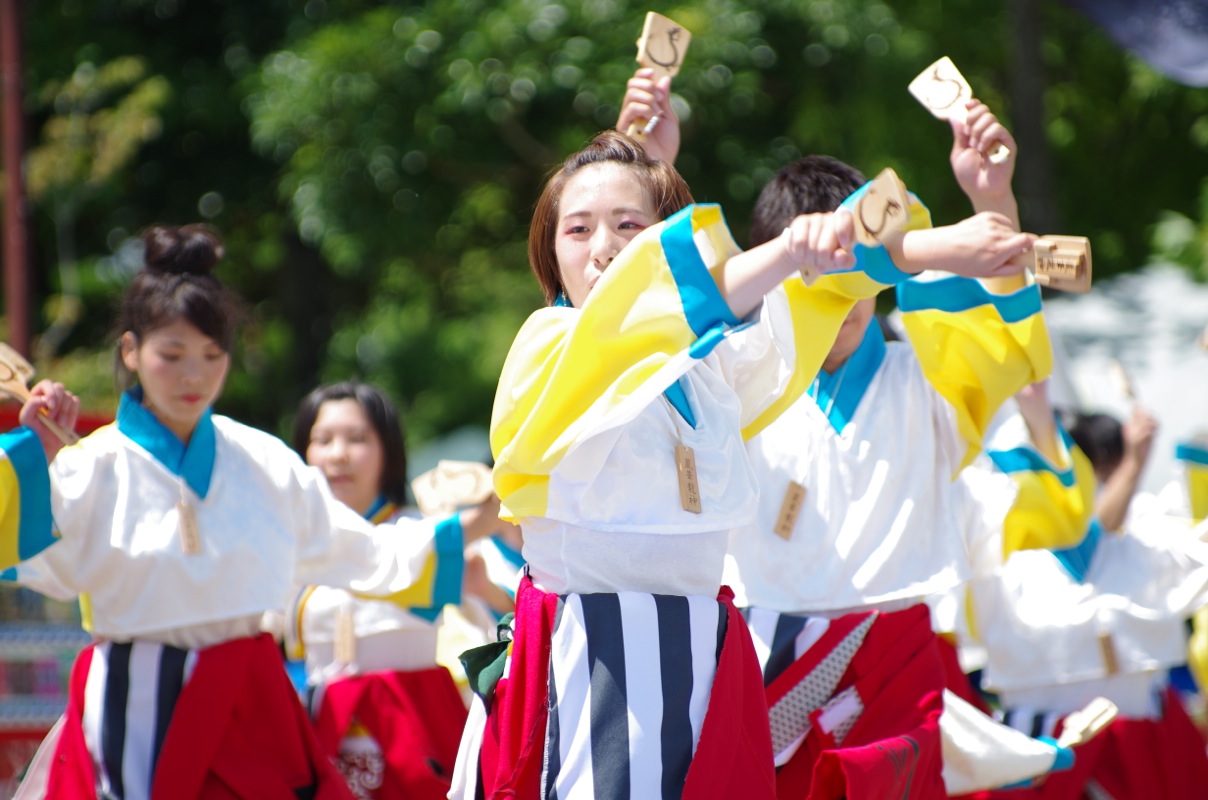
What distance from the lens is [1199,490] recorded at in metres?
4.96

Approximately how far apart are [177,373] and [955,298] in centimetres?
164

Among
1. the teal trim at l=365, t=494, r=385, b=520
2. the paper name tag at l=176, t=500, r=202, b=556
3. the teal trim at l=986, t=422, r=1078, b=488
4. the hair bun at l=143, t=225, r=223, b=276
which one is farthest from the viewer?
the teal trim at l=365, t=494, r=385, b=520

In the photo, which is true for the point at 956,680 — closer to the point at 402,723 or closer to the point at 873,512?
the point at 873,512

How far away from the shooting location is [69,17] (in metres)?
9.43

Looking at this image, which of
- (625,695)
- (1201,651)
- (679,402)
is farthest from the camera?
(1201,651)

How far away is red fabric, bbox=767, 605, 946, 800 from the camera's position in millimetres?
2941

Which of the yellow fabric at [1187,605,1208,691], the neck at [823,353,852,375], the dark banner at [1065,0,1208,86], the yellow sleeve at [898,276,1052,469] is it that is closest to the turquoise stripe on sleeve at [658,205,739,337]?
the yellow sleeve at [898,276,1052,469]

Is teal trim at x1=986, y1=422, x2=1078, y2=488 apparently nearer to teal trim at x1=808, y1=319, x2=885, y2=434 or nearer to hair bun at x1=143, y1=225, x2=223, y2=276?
teal trim at x1=808, y1=319, x2=885, y2=434

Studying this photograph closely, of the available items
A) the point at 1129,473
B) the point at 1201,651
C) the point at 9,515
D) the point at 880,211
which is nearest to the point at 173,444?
the point at 9,515

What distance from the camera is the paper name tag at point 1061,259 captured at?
207cm

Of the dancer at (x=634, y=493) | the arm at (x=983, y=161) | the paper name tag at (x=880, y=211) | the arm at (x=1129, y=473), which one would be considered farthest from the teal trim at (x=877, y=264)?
the arm at (x=1129, y=473)

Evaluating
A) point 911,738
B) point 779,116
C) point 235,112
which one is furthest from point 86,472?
point 235,112

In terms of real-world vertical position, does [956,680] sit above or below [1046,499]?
below

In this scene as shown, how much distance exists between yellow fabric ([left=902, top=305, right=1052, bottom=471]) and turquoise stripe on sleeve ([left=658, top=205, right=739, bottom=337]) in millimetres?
1067
